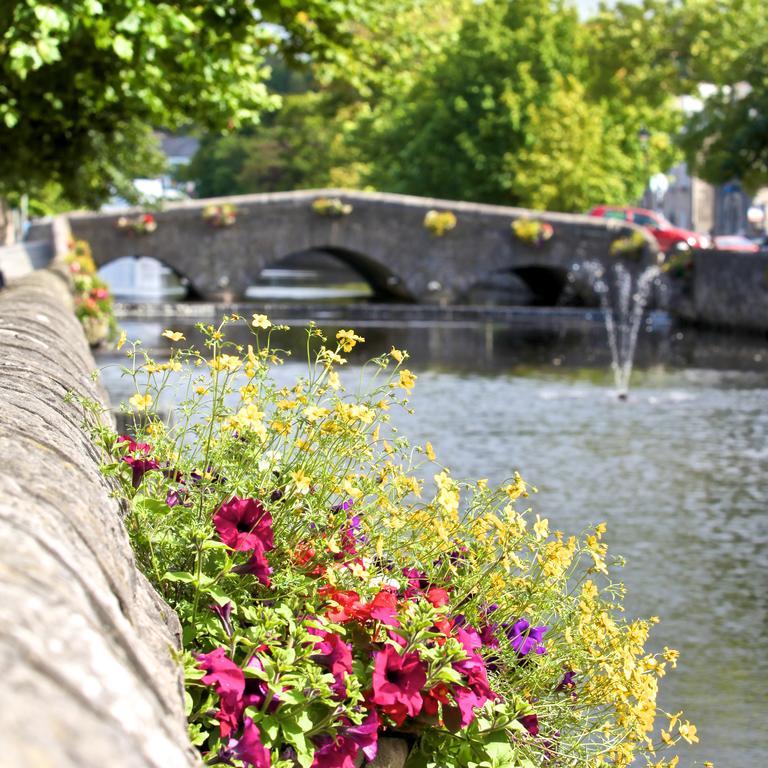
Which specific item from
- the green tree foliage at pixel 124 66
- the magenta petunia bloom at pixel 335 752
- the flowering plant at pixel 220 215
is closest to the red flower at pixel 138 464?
the magenta petunia bloom at pixel 335 752

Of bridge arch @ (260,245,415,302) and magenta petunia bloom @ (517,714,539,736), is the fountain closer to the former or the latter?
bridge arch @ (260,245,415,302)

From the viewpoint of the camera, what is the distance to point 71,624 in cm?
172

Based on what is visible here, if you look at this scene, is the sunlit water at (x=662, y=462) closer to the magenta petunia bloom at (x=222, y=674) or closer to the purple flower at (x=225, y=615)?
the purple flower at (x=225, y=615)

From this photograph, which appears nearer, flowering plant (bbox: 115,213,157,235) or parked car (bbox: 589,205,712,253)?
flowering plant (bbox: 115,213,157,235)

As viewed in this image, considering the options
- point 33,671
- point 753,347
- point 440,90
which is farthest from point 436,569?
point 440,90

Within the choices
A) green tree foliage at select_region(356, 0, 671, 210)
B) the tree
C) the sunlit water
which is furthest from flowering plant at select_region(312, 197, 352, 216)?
the tree

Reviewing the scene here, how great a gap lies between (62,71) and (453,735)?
12275 millimetres

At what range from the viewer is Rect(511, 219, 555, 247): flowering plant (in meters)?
40.3

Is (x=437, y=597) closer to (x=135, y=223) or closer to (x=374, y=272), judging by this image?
(x=135, y=223)

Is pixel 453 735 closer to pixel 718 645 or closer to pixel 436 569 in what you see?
pixel 436 569

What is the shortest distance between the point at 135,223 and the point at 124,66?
85.2 feet

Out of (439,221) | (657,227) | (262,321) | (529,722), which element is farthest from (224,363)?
(657,227)

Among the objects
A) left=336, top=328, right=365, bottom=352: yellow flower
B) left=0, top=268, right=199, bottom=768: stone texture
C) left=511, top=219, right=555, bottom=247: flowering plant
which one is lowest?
left=0, top=268, right=199, bottom=768: stone texture

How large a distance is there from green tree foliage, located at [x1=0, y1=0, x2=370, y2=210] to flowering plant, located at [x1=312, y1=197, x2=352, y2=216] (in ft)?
65.8
